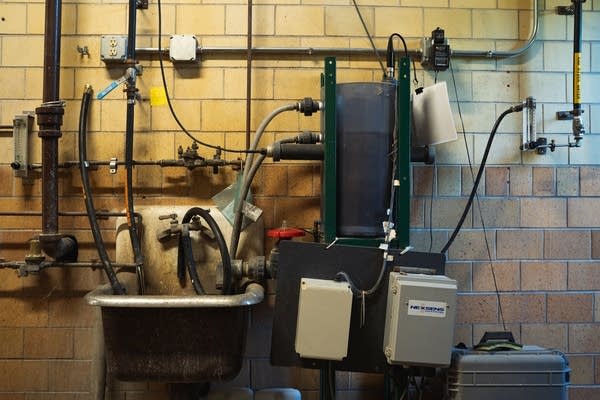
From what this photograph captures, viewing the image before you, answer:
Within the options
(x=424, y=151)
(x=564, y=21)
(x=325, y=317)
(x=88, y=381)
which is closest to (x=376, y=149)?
(x=424, y=151)

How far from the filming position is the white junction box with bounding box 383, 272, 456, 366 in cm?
133

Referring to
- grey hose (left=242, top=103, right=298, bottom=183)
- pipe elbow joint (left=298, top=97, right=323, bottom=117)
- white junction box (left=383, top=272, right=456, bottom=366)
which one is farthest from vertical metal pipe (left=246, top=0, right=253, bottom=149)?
white junction box (left=383, top=272, right=456, bottom=366)

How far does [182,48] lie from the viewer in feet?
6.01

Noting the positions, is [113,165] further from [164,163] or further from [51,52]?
[51,52]

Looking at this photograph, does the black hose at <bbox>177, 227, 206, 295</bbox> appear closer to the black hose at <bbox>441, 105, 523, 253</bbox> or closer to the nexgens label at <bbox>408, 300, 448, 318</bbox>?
the nexgens label at <bbox>408, 300, 448, 318</bbox>

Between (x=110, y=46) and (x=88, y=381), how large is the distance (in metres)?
1.37

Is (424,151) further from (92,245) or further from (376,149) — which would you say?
(92,245)

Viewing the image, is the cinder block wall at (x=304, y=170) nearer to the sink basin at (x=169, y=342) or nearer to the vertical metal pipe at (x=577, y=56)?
the vertical metal pipe at (x=577, y=56)

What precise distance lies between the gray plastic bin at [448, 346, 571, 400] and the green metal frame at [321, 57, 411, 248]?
471 mm

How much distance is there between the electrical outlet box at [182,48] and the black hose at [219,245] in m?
0.64

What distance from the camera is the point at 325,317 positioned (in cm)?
134

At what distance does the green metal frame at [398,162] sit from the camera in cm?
147

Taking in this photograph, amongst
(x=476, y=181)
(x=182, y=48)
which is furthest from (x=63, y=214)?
(x=476, y=181)

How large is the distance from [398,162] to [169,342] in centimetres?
93
